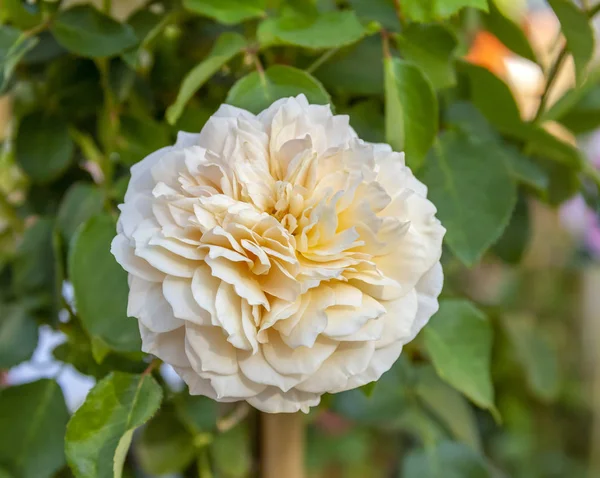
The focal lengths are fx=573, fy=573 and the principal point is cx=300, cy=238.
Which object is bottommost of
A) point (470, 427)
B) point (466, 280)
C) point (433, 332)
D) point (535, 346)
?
point (466, 280)

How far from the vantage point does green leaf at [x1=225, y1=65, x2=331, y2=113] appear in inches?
9.3

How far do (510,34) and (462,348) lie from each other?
0.57 feet

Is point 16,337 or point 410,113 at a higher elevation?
point 410,113

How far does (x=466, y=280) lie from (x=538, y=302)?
0.11m

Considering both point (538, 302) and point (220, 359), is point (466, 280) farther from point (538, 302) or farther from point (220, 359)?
point (220, 359)

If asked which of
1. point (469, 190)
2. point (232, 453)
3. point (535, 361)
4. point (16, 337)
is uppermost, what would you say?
point (469, 190)

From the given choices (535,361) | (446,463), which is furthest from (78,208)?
(535,361)

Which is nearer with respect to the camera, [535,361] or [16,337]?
[16,337]

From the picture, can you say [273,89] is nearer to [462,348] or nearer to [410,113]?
[410,113]

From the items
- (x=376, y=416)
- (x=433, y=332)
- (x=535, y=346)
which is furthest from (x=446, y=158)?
(x=535, y=346)

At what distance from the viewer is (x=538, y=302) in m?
0.88

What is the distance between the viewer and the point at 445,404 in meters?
0.42

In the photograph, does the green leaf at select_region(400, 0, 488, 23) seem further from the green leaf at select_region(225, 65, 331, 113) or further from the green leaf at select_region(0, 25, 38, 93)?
the green leaf at select_region(0, 25, 38, 93)

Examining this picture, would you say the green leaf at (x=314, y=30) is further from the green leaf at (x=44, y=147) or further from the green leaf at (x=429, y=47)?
the green leaf at (x=44, y=147)
